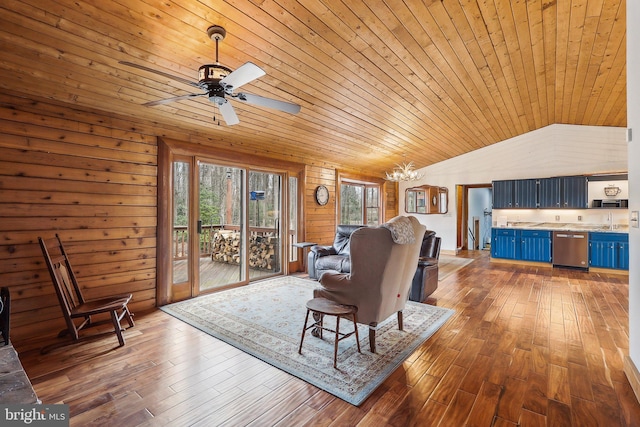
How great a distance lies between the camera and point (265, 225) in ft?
19.2


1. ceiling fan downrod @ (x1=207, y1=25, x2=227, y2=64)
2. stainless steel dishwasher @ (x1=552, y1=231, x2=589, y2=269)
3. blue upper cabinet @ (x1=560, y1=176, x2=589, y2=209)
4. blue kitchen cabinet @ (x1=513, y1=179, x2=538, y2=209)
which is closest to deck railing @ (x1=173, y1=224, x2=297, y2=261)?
ceiling fan downrod @ (x1=207, y1=25, x2=227, y2=64)

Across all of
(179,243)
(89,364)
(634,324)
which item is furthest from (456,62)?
(89,364)

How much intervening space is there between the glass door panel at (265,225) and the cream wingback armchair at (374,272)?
121 inches

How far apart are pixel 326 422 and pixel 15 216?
11.7ft

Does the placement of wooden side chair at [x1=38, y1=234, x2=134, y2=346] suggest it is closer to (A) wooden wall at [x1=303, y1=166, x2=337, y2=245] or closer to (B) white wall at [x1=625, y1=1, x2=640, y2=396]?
(A) wooden wall at [x1=303, y1=166, x2=337, y2=245]

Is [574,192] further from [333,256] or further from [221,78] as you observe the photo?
[221,78]

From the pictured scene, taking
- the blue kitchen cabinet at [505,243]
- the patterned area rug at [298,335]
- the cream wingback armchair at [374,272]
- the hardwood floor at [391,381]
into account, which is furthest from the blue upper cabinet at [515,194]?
the cream wingback armchair at [374,272]

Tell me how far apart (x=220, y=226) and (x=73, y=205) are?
217cm

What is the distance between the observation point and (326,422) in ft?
6.27

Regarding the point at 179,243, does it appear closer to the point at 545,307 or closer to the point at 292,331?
the point at 292,331

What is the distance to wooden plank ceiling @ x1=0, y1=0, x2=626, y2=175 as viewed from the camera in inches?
95.0

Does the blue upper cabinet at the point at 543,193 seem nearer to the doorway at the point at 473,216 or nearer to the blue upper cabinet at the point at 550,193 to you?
the blue upper cabinet at the point at 550,193

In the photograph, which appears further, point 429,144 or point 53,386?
point 429,144

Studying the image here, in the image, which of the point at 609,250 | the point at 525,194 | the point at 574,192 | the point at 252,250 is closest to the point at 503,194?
the point at 525,194
